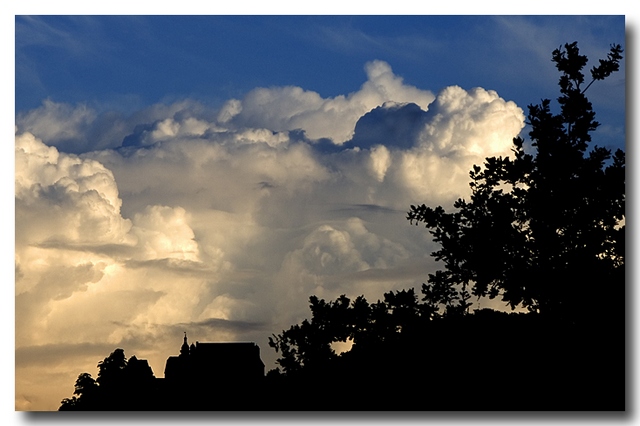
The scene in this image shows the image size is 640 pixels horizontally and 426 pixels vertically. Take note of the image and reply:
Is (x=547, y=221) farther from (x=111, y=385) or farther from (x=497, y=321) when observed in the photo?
(x=111, y=385)

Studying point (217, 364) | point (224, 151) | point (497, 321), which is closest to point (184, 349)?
point (217, 364)

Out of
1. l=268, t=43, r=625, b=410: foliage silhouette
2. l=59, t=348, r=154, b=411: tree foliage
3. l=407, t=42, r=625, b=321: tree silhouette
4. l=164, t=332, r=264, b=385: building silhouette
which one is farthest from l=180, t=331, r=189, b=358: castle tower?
l=407, t=42, r=625, b=321: tree silhouette

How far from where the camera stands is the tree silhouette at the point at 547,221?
13039 mm

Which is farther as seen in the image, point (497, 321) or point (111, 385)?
point (497, 321)

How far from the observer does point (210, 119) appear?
11.6 m

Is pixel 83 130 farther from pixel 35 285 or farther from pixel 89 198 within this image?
pixel 35 285

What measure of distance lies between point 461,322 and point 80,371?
5.87m

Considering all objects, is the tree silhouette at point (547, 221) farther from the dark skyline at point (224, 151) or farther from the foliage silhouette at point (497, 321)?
the dark skyline at point (224, 151)

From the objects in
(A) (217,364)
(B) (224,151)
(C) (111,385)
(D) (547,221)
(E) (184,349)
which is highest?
(B) (224,151)

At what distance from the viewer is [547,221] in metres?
14.2

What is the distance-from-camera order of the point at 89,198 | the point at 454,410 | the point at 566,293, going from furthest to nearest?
the point at 566,293 < the point at 89,198 < the point at 454,410

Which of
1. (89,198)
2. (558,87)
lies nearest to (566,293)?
(558,87)

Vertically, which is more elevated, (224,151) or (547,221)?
(224,151)

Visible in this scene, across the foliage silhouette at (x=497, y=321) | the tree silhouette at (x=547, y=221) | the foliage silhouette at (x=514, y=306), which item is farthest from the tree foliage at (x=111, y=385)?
the tree silhouette at (x=547, y=221)
